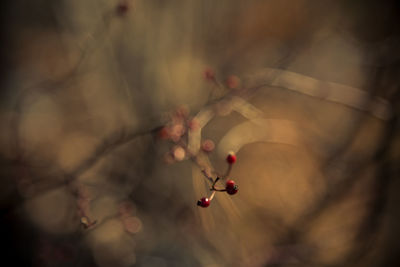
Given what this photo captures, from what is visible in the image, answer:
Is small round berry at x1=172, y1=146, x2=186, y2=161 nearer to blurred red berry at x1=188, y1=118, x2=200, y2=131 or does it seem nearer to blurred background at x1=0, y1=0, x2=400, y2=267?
blurred red berry at x1=188, y1=118, x2=200, y2=131

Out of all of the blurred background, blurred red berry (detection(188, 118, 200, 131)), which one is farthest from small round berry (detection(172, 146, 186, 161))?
the blurred background

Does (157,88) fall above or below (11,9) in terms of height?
below

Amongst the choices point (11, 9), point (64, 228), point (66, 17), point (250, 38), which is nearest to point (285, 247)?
point (64, 228)

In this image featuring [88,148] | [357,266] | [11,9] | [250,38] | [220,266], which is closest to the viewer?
[220,266]

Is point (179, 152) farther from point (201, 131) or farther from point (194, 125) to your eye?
point (201, 131)

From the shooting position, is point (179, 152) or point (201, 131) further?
point (201, 131)

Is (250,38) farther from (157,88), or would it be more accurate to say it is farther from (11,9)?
(11,9)

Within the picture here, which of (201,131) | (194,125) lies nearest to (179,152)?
(194,125)

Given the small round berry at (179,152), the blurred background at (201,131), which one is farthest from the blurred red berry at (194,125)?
the blurred background at (201,131)
